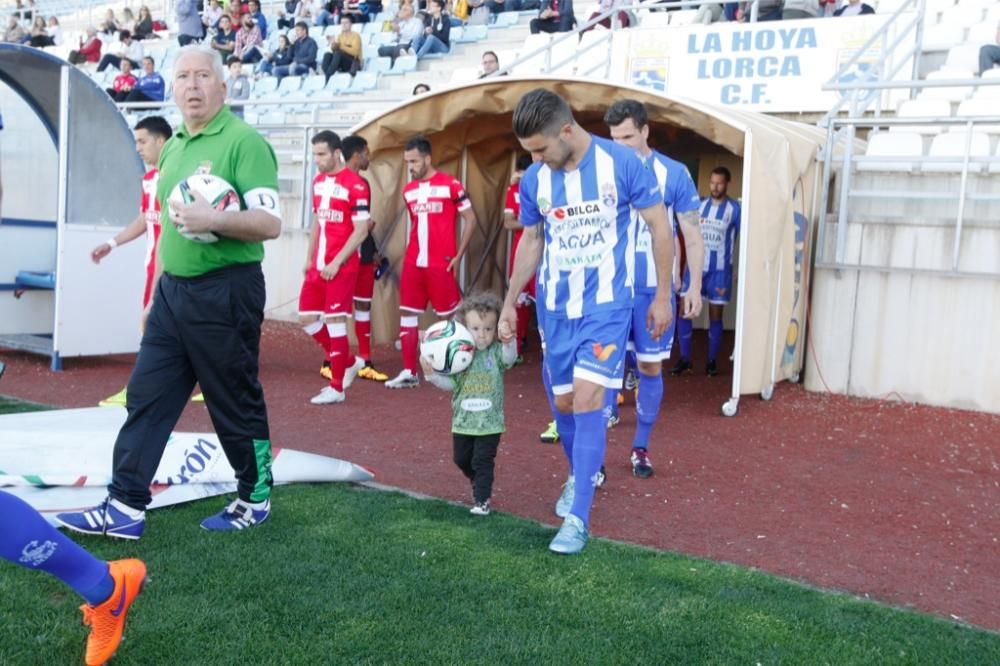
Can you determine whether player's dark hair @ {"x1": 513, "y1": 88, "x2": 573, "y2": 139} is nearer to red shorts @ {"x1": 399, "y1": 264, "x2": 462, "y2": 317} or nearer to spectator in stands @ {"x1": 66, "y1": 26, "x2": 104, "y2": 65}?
red shorts @ {"x1": 399, "y1": 264, "x2": 462, "y2": 317}

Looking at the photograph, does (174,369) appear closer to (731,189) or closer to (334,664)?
(334,664)

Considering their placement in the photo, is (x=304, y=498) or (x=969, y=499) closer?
(x=304, y=498)

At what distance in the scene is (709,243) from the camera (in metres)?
10.0

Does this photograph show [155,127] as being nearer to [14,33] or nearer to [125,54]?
[125,54]

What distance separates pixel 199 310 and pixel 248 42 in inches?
713

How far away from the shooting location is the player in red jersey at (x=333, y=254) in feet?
26.4

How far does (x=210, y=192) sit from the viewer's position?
13.9 feet

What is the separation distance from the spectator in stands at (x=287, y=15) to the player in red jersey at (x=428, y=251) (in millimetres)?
14698

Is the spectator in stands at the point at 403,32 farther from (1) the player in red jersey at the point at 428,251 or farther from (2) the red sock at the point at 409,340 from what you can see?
(2) the red sock at the point at 409,340

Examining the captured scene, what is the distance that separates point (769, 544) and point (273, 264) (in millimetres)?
9402

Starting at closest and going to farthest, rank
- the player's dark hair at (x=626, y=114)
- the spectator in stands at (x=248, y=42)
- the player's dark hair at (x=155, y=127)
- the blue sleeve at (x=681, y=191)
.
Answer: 1. the player's dark hair at (x=626, y=114)
2. the blue sleeve at (x=681, y=191)
3. the player's dark hair at (x=155, y=127)
4. the spectator in stands at (x=248, y=42)

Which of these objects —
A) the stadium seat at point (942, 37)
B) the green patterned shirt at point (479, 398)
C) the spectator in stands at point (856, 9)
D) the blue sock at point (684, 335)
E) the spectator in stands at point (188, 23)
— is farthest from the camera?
the spectator in stands at point (188, 23)

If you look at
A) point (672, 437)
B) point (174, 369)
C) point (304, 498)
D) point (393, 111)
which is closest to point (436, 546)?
point (304, 498)

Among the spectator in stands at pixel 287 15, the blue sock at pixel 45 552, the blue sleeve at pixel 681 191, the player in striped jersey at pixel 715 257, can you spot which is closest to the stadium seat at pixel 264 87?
the spectator in stands at pixel 287 15
